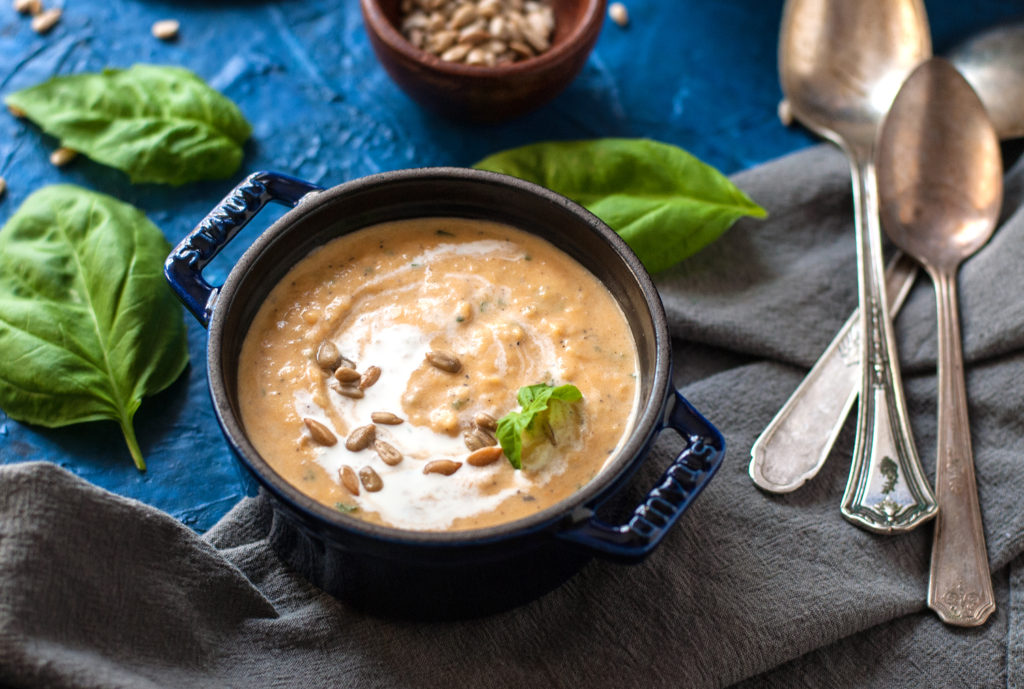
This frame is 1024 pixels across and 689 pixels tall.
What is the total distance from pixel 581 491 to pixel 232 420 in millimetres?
574

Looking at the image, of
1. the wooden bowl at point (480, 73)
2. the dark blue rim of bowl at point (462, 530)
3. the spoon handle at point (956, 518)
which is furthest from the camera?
the wooden bowl at point (480, 73)

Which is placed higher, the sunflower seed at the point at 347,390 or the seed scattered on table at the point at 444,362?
the seed scattered on table at the point at 444,362

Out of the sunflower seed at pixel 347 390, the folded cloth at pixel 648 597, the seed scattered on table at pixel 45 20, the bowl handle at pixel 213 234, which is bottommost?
the folded cloth at pixel 648 597

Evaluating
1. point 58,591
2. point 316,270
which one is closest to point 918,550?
point 316,270

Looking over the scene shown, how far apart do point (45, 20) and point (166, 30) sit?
33 centimetres

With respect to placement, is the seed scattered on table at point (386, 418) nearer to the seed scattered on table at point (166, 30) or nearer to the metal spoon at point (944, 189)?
the metal spoon at point (944, 189)

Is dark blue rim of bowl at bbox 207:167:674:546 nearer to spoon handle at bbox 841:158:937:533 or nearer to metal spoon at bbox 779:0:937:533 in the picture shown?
spoon handle at bbox 841:158:937:533

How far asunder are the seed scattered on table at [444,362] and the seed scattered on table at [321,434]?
23 centimetres

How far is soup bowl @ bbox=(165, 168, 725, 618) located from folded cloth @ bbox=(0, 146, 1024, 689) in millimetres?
96

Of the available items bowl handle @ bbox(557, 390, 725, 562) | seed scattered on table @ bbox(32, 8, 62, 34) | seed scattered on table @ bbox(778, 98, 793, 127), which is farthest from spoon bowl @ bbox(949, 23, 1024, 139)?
seed scattered on table @ bbox(32, 8, 62, 34)

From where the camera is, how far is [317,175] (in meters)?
2.62

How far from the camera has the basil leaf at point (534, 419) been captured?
168cm

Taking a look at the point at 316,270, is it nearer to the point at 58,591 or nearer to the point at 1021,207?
the point at 58,591

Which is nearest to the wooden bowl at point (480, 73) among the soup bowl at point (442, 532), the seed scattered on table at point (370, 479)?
the soup bowl at point (442, 532)
